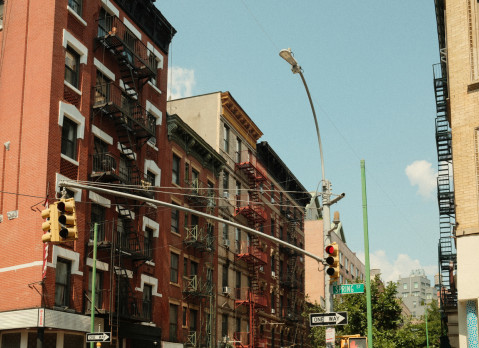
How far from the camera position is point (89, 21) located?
110 feet

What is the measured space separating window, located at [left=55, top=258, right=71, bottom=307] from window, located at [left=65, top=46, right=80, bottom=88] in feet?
30.0

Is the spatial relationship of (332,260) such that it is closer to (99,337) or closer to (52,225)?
(52,225)

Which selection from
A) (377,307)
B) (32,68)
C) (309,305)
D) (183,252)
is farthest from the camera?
(309,305)

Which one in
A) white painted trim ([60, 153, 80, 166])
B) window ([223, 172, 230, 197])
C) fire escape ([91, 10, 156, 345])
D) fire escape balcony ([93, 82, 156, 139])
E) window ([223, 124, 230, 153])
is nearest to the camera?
white painted trim ([60, 153, 80, 166])

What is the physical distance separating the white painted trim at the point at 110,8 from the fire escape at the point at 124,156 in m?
0.32

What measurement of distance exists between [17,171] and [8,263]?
14.1ft

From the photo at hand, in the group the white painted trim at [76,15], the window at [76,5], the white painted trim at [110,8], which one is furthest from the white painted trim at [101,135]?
the white painted trim at [110,8]

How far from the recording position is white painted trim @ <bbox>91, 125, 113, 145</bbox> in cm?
3272

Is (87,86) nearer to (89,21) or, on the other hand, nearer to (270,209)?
(89,21)

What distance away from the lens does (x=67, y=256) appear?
2936cm

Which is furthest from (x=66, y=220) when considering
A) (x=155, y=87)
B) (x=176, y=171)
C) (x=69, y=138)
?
(x=176, y=171)

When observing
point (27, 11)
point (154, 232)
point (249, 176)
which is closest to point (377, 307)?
point (249, 176)

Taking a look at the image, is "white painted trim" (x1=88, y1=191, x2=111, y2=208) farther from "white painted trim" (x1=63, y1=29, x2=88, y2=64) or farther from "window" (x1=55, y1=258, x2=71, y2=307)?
"white painted trim" (x1=63, y1=29, x2=88, y2=64)

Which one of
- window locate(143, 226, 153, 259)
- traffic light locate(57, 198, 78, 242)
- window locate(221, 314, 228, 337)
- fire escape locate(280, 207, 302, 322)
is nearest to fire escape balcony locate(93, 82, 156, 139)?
window locate(143, 226, 153, 259)
